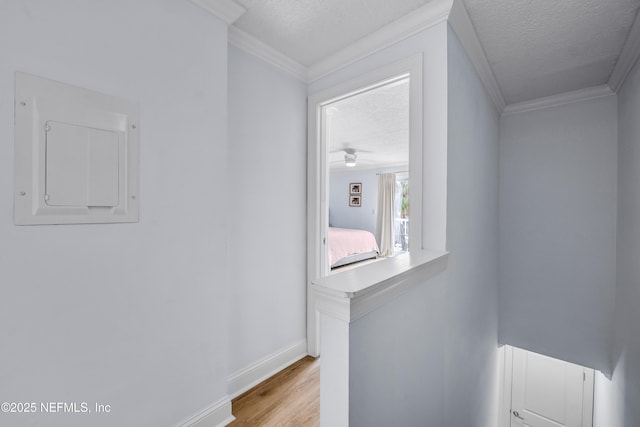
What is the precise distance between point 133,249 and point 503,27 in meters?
2.40

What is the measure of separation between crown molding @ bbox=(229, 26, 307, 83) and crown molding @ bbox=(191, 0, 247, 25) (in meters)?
0.20

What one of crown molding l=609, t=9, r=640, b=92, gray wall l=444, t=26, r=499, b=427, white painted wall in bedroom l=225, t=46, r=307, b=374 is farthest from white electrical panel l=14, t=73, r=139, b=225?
crown molding l=609, t=9, r=640, b=92

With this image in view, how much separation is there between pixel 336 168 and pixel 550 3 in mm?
5830

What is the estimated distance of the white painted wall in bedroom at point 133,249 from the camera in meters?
0.94

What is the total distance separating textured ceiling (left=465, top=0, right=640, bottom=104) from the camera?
151cm

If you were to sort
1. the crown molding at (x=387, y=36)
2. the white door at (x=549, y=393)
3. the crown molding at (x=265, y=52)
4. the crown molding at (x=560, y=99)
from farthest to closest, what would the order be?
1. the white door at (x=549, y=393)
2. the crown molding at (x=560, y=99)
3. the crown molding at (x=265, y=52)
4. the crown molding at (x=387, y=36)

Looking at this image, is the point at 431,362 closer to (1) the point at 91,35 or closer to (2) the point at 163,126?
(2) the point at 163,126

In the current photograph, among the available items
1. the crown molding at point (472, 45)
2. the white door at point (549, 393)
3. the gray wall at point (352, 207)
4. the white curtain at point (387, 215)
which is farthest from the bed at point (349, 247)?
the crown molding at point (472, 45)

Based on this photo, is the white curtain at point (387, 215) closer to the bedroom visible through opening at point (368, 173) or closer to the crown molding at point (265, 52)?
the bedroom visible through opening at point (368, 173)

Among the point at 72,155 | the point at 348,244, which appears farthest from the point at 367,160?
the point at 72,155

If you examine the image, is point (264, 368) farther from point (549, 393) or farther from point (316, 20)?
point (549, 393)

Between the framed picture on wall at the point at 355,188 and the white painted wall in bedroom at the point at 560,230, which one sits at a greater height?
the framed picture on wall at the point at 355,188

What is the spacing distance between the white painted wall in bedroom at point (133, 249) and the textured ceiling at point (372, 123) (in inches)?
45.5

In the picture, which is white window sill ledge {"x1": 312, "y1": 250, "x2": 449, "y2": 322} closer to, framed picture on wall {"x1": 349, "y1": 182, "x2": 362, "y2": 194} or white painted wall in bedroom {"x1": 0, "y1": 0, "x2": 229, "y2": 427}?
white painted wall in bedroom {"x1": 0, "y1": 0, "x2": 229, "y2": 427}
